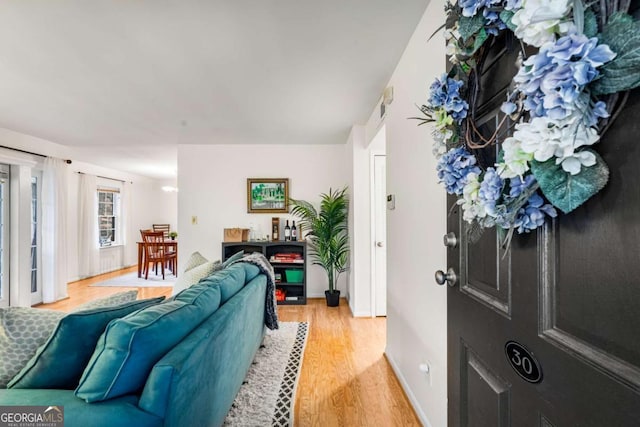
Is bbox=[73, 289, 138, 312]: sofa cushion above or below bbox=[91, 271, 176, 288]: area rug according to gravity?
above

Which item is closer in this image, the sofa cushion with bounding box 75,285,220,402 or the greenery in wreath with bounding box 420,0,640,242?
the greenery in wreath with bounding box 420,0,640,242

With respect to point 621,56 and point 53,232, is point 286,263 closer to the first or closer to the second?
point 53,232

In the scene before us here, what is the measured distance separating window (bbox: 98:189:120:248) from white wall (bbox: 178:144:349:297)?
3.11 metres

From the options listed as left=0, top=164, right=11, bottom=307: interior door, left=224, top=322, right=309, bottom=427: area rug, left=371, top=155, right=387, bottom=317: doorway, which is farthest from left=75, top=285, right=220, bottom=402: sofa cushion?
left=0, top=164, right=11, bottom=307: interior door

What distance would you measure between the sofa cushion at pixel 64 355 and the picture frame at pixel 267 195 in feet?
10.4

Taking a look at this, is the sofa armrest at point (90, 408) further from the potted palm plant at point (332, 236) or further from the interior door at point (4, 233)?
the interior door at point (4, 233)

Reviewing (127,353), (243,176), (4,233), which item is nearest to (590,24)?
(127,353)

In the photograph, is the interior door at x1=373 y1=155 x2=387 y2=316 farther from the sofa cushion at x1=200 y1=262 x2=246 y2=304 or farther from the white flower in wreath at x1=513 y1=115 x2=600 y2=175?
the white flower in wreath at x1=513 y1=115 x2=600 y2=175

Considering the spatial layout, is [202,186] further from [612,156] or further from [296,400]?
[612,156]

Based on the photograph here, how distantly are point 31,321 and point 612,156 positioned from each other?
1.76 meters

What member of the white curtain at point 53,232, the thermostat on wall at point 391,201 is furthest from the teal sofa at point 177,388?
the white curtain at point 53,232

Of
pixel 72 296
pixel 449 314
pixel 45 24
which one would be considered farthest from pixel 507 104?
pixel 72 296

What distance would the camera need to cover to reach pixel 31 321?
1077 mm

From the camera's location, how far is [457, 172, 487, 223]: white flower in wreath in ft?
2.27
